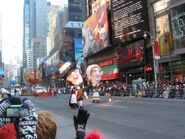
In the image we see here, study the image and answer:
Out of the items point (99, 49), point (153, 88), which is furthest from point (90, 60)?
point (153, 88)

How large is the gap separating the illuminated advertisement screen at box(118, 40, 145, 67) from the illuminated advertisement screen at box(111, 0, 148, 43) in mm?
1233

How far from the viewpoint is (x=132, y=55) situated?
68.1 meters

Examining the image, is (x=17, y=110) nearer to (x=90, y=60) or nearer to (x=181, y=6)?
(x=181, y=6)

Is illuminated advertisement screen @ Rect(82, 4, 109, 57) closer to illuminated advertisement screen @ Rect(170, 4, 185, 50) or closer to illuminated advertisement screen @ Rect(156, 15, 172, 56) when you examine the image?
illuminated advertisement screen @ Rect(156, 15, 172, 56)

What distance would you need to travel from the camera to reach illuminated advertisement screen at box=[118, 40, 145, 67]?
6459cm

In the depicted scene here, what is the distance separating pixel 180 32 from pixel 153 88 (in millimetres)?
11872

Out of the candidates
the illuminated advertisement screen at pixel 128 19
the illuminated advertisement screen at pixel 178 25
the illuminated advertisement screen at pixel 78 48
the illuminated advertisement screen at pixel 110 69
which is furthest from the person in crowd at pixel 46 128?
the illuminated advertisement screen at pixel 78 48

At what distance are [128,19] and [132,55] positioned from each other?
5.93 m

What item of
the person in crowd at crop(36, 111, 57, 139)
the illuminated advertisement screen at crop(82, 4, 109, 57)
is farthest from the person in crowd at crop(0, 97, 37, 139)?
the illuminated advertisement screen at crop(82, 4, 109, 57)

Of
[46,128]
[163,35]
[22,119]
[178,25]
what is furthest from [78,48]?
[46,128]

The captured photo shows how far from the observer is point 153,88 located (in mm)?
41219

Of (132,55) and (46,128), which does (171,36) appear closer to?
(132,55)

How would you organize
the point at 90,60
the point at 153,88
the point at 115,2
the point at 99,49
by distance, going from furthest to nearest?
1. the point at 90,60
2. the point at 99,49
3. the point at 115,2
4. the point at 153,88

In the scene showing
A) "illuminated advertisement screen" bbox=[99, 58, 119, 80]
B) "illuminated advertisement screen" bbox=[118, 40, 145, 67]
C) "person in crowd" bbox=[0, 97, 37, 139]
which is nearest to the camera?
"person in crowd" bbox=[0, 97, 37, 139]
